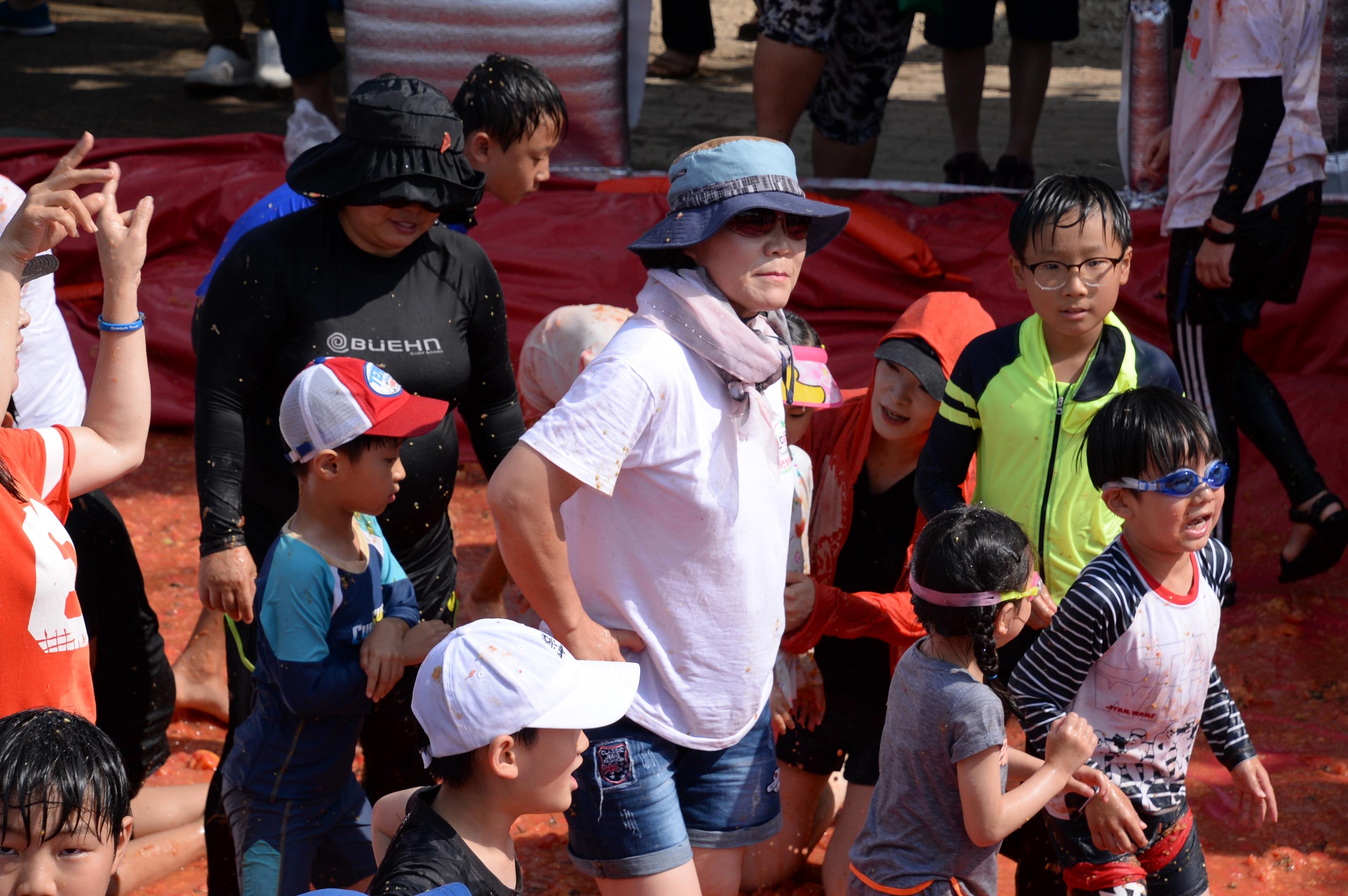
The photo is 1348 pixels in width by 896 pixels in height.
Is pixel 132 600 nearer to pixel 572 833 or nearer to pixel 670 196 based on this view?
pixel 572 833

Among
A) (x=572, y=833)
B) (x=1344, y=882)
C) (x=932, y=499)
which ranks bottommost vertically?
(x=1344, y=882)

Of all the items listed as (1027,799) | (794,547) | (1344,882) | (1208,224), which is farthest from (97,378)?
(1208,224)

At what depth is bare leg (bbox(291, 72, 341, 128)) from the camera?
732cm

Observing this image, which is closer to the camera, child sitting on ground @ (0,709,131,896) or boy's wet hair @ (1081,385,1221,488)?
child sitting on ground @ (0,709,131,896)

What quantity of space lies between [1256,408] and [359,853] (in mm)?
3338

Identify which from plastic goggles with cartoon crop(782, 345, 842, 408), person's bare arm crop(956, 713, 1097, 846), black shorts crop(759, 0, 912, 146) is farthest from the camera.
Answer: black shorts crop(759, 0, 912, 146)

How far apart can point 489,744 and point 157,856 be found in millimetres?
1879

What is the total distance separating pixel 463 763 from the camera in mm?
1992

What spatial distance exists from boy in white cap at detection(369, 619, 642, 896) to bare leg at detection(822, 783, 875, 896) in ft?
5.15

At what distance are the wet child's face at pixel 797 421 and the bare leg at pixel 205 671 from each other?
6.48 feet

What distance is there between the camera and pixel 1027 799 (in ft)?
7.91

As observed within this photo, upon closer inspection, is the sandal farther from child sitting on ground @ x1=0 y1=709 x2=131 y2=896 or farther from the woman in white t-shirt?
child sitting on ground @ x1=0 y1=709 x2=131 y2=896

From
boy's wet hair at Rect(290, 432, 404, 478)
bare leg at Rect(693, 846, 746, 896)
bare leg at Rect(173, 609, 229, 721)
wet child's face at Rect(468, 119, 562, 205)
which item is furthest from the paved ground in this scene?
bare leg at Rect(693, 846, 746, 896)

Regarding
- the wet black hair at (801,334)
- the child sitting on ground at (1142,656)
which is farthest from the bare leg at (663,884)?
the wet black hair at (801,334)
